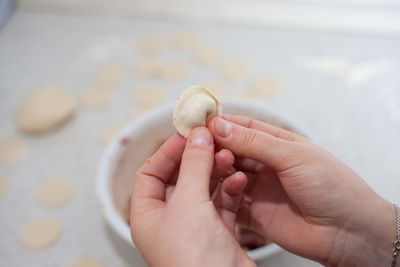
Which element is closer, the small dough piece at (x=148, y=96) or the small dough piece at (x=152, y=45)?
the small dough piece at (x=148, y=96)

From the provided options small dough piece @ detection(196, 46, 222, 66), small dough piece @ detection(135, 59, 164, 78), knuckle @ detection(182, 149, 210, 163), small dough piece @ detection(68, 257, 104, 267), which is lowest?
small dough piece @ detection(68, 257, 104, 267)

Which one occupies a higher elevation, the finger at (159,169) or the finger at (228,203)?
the finger at (159,169)

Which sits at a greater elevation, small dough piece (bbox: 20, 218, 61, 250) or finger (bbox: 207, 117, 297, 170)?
finger (bbox: 207, 117, 297, 170)

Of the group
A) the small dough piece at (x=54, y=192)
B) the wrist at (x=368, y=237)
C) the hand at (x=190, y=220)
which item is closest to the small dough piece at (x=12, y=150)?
the small dough piece at (x=54, y=192)

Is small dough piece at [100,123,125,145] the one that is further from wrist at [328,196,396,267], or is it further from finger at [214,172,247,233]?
wrist at [328,196,396,267]

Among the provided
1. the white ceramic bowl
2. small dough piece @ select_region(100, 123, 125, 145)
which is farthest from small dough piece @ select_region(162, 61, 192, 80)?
the white ceramic bowl

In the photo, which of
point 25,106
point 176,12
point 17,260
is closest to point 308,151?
point 17,260

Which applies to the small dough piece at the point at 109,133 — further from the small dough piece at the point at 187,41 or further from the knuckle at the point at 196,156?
the knuckle at the point at 196,156

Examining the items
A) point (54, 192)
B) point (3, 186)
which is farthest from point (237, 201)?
point (3, 186)
